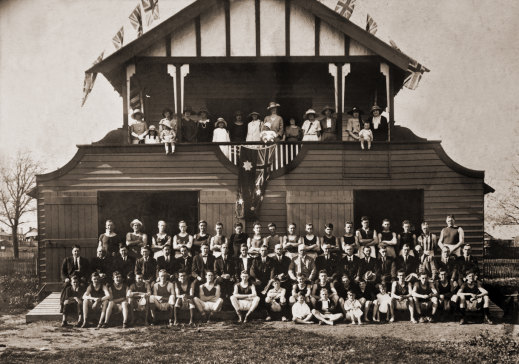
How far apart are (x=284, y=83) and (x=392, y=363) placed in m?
8.40

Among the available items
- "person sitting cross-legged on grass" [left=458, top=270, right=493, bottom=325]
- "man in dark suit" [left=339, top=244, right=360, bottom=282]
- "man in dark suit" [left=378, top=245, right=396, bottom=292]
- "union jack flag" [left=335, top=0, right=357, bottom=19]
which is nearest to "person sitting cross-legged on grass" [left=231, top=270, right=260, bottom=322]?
"man in dark suit" [left=339, top=244, right=360, bottom=282]

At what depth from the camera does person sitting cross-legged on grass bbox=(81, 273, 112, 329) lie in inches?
383

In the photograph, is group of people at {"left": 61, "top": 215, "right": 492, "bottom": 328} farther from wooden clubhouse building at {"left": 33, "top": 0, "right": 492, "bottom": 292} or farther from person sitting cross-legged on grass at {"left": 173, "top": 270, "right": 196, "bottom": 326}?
wooden clubhouse building at {"left": 33, "top": 0, "right": 492, "bottom": 292}

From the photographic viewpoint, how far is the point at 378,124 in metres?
12.9

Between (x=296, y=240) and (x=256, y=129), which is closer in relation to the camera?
(x=296, y=240)

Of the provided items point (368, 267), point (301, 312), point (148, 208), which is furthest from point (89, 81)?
point (368, 267)

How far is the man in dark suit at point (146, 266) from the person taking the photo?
402 inches

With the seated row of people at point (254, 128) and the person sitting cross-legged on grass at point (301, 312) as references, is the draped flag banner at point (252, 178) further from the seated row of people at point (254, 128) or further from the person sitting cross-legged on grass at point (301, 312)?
the person sitting cross-legged on grass at point (301, 312)

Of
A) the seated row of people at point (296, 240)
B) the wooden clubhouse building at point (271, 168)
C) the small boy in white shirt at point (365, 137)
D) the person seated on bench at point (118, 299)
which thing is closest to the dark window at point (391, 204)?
the wooden clubhouse building at point (271, 168)

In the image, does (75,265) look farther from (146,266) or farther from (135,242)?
(146,266)

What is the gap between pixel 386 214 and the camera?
12742mm

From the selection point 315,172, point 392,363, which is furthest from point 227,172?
point 392,363

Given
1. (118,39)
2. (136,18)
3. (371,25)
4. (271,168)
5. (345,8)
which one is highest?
(345,8)

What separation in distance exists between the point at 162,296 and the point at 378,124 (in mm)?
6272
